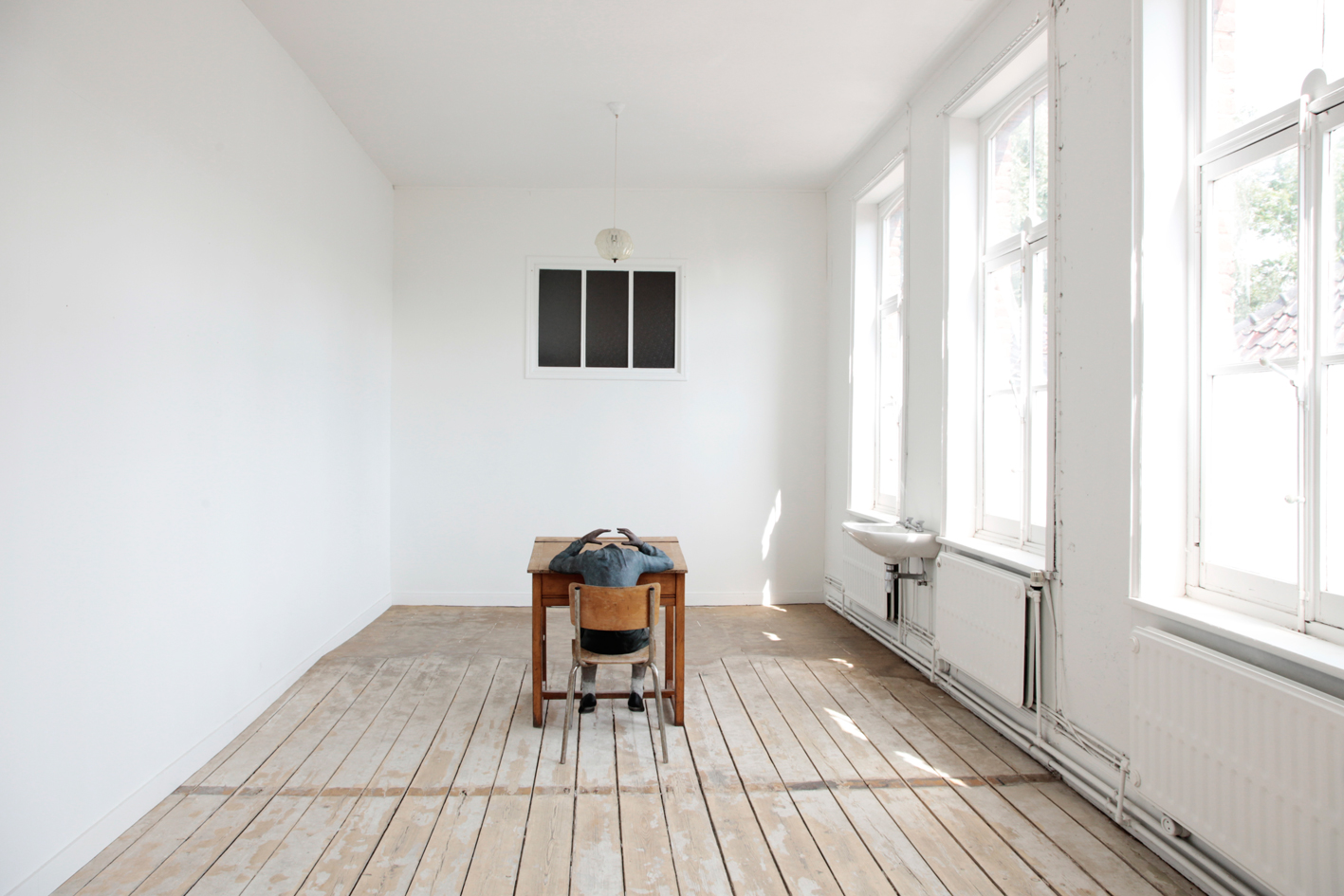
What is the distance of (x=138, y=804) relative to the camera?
259 cm

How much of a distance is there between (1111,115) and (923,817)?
256 cm

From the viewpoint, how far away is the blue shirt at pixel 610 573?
315 centimetres

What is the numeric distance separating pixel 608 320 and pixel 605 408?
2.32 feet

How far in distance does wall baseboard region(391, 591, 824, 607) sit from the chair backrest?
2964mm

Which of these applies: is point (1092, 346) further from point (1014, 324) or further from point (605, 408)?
point (605, 408)

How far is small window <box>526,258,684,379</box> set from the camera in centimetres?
597

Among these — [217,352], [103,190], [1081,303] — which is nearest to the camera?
[103,190]

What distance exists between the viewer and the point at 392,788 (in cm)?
279

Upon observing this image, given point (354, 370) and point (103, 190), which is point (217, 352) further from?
point (354, 370)

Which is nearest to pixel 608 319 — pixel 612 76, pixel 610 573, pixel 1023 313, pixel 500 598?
pixel 612 76

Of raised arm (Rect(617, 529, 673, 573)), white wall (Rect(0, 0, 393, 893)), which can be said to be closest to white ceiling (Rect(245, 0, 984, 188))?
white wall (Rect(0, 0, 393, 893))

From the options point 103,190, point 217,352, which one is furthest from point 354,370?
point 103,190

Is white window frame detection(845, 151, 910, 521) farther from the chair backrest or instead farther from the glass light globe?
the chair backrest

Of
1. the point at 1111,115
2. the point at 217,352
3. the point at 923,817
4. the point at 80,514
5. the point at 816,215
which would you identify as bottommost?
the point at 923,817
